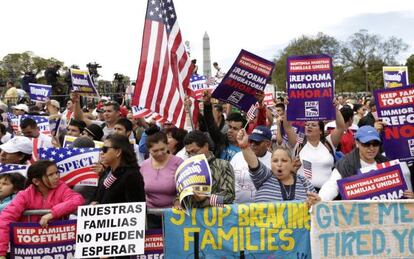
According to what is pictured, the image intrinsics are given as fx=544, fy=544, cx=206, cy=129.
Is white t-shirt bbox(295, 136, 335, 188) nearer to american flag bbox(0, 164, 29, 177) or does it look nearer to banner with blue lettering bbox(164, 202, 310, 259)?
banner with blue lettering bbox(164, 202, 310, 259)

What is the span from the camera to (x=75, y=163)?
215 inches

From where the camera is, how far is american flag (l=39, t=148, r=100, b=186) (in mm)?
5453

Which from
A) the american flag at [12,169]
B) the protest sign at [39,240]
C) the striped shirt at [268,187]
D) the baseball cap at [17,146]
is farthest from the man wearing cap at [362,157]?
the baseball cap at [17,146]

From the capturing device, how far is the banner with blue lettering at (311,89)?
6.96 m

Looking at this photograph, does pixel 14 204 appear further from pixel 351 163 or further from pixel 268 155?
pixel 351 163

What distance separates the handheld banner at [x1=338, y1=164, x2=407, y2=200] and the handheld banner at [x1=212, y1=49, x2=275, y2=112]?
351 cm

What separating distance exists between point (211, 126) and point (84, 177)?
2.30m

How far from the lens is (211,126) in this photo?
7.34 meters

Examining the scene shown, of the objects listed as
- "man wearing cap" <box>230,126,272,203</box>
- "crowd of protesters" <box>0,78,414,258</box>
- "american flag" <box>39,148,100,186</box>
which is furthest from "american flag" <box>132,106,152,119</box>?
"american flag" <box>39,148,100,186</box>

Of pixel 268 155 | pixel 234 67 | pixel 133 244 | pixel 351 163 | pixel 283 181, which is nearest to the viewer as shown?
pixel 133 244

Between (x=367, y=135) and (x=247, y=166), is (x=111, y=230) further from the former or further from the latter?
(x=367, y=135)

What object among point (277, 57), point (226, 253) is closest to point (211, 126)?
point (226, 253)

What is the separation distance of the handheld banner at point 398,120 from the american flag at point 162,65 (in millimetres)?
2460

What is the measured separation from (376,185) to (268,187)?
927mm
